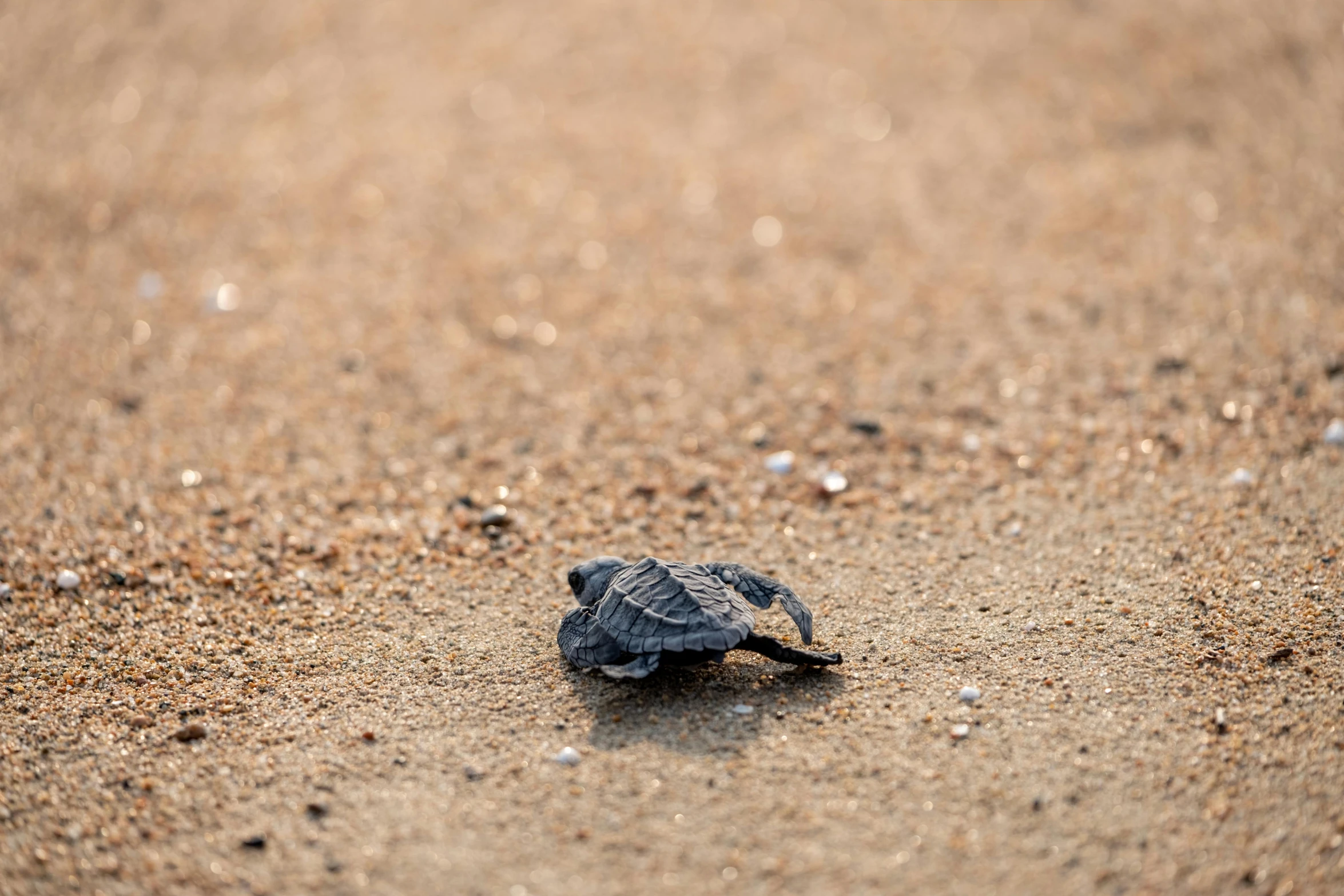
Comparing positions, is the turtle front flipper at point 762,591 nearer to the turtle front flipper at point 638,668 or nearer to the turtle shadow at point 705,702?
the turtle shadow at point 705,702

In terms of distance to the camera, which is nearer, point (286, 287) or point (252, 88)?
point (286, 287)

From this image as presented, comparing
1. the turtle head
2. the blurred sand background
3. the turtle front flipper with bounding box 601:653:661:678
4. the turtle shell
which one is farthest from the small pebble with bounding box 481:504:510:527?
the turtle front flipper with bounding box 601:653:661:678

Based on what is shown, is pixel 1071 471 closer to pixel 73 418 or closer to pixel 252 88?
pixel 73 418

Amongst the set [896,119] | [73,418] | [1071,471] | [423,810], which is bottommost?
[73,418]

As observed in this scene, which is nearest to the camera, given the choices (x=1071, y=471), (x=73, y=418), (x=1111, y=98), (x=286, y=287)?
(x=1071, y=471)

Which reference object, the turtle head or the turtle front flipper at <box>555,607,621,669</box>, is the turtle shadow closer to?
the turtle front flipper at <box>555,607,621,669</box>

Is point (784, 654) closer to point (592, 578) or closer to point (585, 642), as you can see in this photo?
point (585, 642)

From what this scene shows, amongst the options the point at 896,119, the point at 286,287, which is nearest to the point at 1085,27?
the point at 896,119
